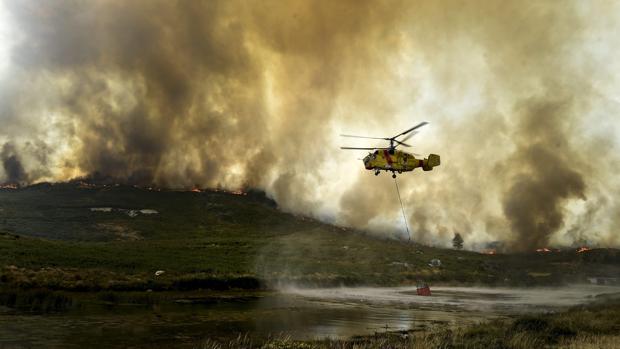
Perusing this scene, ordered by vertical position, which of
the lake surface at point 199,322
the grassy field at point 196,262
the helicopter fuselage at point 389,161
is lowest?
the lake surface at point 199,322

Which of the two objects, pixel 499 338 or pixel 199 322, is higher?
pixel 499 338

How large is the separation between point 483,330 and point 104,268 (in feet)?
216

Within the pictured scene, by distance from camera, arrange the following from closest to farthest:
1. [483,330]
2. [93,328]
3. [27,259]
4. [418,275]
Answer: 1. [93,328]
2. [483,330]
3. [27,259]
4. [418,275]

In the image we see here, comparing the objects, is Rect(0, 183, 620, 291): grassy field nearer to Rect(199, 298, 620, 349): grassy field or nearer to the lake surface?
Result: the lake surface

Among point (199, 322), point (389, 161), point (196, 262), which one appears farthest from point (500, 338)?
point (196, 262)

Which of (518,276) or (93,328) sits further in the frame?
(518,276)

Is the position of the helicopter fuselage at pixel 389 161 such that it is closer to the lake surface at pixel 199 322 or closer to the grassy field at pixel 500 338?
the lake surface at pixel 199 322

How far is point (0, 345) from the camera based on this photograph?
2197 cm

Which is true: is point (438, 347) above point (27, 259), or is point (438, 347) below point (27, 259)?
below

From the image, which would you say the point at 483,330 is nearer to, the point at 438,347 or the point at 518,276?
the point at 438,347

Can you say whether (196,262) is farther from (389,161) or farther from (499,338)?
(499,338)

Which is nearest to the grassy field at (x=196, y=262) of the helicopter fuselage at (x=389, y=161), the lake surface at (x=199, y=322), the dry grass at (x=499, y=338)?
the lake surface at (x=199, y=322)

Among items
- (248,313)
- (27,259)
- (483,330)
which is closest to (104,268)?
(27,259)

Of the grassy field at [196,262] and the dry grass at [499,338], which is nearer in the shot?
the dry grass at [499,338]
